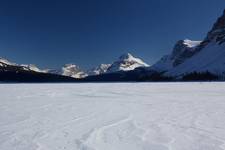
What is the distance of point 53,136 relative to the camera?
7762 mm

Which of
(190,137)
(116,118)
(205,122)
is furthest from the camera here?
(116,118)

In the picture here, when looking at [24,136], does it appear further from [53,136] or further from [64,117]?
[64,117]

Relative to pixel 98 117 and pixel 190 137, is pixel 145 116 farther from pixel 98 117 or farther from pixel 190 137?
pixel 190 137

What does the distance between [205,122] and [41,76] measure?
19129cm

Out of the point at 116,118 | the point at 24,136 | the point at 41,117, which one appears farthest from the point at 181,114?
the point at 24,136

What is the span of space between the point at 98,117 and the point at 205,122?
3840 mm

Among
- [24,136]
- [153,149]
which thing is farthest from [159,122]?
[24,136]

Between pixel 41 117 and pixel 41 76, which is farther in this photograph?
pixel 41 76

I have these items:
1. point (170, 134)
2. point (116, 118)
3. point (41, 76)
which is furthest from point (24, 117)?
point (41, 76)

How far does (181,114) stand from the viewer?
38.2ft

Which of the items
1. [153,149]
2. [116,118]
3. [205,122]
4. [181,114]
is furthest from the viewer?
[181,114]

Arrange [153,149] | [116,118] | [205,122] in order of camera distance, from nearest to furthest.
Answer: [153,149]
[205,122]
[116,118]

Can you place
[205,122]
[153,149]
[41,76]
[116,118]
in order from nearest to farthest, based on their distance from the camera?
1. [153,149]
2. [205,122]
3. [116,118]
4. [41,76]

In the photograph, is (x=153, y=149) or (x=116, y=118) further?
(x=116, y=118)
